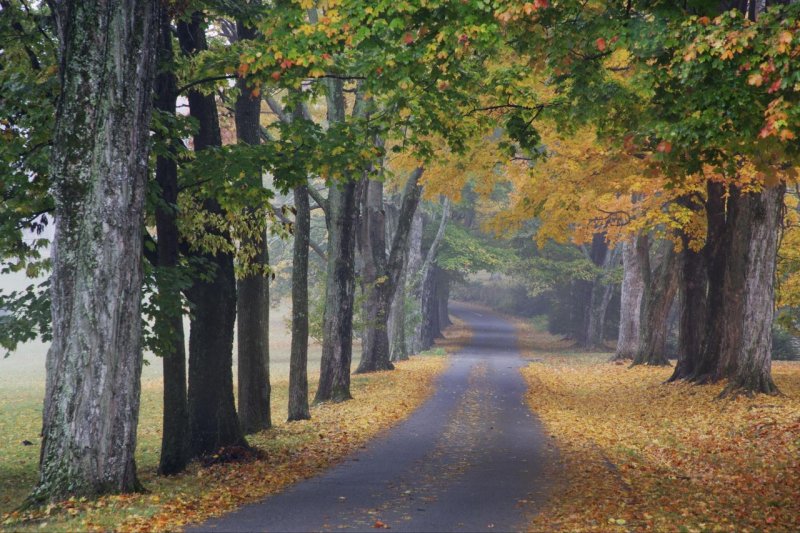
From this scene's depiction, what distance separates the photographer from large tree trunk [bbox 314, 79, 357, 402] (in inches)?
808

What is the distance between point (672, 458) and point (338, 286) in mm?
10435

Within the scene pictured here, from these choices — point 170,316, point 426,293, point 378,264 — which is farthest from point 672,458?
point 426,293

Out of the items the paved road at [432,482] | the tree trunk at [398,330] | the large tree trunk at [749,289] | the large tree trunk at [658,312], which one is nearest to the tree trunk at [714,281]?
the large tree trunk at [749,289]

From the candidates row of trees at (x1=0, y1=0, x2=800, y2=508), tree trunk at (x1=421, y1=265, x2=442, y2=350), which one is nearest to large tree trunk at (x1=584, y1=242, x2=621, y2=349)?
tree trunk at (x1=421, y1=265, x2=442, y2=350)

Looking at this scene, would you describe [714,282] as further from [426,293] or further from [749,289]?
[426,293]

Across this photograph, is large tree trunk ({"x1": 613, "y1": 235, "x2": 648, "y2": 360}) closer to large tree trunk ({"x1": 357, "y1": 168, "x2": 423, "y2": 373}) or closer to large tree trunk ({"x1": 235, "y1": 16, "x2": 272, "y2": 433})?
large tree trunk ({"x1": 357, "y1": 168, "x2": 423, "y2": 373})

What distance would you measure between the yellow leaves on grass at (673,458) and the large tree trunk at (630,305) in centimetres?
1085

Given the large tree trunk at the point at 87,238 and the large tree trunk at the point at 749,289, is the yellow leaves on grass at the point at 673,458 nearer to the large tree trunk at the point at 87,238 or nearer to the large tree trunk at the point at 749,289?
the large tree trunk at the point at 749,289

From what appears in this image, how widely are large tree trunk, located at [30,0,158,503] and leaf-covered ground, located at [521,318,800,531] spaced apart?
4861 mm

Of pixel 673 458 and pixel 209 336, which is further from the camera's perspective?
pixel 673 458

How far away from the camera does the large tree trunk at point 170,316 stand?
11.4 metres

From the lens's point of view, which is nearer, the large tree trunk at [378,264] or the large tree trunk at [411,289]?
the large tree trunk at [378,264]

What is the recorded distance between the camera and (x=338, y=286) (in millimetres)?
21234

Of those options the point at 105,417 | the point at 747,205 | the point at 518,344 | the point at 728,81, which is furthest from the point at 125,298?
the point at 518,344
